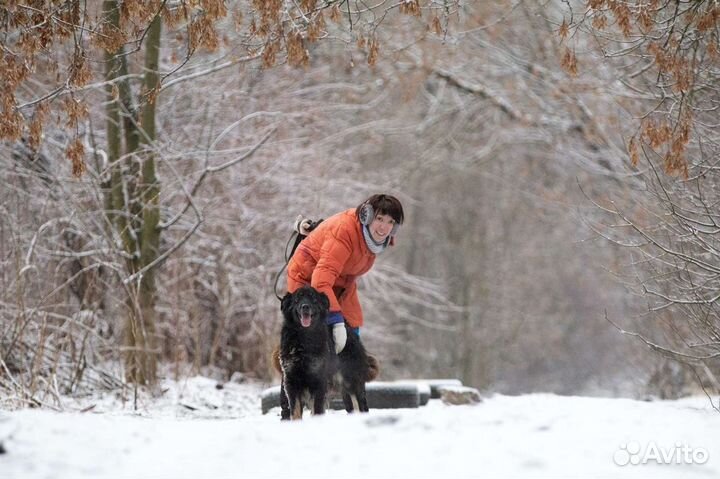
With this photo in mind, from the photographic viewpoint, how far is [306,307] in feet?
22.4

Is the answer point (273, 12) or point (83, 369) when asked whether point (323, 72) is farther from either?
point (273, 12)

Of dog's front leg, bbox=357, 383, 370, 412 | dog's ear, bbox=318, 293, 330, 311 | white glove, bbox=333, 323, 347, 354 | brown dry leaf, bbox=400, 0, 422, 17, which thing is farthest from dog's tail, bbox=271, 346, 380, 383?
brown dry leaf, bbox=400, 0, 422, 17

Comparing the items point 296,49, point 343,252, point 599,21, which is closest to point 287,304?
point 343,252

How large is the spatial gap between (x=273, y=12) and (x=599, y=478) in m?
4.26

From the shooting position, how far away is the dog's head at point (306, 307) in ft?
22.3

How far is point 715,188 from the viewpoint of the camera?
8617mm

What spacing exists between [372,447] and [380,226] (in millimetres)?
2573

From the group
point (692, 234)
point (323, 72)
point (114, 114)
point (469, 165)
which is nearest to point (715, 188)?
point (692, 234)

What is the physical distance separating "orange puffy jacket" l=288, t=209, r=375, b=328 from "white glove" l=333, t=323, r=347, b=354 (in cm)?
13

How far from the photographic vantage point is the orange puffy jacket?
7.14m

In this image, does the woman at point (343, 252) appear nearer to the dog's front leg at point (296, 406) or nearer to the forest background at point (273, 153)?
the dog's front leg at point (296, 406)

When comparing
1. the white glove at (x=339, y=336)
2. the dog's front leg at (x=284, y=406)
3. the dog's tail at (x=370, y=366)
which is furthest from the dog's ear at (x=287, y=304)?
the dog's tail at (x=370, y=366)

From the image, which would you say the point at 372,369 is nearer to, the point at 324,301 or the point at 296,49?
the point at 324,301

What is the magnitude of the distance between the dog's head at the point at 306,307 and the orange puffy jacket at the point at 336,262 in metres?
0.14
